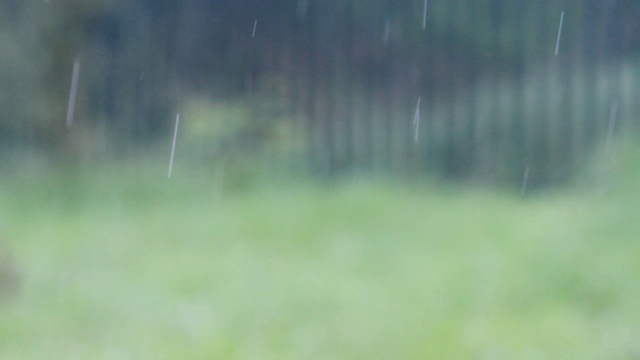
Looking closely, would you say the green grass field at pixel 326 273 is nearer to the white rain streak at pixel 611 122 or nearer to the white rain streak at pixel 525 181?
the white rain streak at pixel 525 181

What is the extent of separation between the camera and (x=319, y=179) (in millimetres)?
6965

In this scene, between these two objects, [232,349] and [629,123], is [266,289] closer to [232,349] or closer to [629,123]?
[232,349]

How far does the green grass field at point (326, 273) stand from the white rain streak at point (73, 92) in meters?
1.32

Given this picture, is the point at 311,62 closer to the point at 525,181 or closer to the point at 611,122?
the point at 525,181

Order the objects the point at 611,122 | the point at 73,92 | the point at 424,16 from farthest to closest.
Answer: the point at 73,92
the point at 424,16
the point at 611,122

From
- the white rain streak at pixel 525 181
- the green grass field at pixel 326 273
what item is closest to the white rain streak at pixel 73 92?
the green grass field at pixel 326 273

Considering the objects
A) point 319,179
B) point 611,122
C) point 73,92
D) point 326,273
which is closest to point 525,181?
point 611,122

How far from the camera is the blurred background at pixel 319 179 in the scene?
4172mm

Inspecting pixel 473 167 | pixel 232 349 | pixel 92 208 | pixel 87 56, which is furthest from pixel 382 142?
pixel 232 349

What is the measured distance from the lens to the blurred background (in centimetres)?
417

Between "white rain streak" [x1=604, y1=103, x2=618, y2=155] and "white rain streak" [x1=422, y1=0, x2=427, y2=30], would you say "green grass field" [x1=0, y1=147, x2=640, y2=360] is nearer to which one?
"white rain streak" [x1=604, y1=103, x2=618, y2=155]

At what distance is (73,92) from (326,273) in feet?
13.4

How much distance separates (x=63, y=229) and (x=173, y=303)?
2.05 m

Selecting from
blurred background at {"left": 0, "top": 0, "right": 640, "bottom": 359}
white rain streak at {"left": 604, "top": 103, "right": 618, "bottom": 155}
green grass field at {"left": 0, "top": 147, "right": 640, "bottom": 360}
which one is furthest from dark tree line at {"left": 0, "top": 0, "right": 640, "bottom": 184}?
green grass field at {"left": 0, "top": 147, "right": 640, "bottom": 360}
